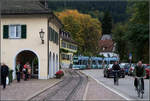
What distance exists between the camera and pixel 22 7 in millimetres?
29188

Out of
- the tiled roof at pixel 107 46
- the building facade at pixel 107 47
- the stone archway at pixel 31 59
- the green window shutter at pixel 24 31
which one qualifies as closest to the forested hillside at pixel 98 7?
the building facade at pixel 107 47

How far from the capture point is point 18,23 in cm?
2869

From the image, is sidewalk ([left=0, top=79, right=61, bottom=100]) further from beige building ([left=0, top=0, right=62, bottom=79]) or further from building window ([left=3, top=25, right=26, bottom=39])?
building window ([left=3, top=25, right=26, bottom=39])

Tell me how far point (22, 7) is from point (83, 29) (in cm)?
4703

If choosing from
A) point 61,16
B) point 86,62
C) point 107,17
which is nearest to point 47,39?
point 86,62

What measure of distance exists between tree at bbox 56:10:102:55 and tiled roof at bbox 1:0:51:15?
4460cm

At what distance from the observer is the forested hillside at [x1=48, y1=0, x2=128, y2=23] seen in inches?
4531

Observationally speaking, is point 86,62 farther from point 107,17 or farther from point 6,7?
point 107,17

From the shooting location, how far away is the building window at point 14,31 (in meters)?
28.6

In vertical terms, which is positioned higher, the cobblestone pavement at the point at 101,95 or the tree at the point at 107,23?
the tree at the point at 107,23

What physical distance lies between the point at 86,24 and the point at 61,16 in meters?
6.66

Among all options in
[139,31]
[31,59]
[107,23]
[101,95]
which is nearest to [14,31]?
[31,59]

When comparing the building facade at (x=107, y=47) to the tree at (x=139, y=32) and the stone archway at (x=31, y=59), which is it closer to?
the tree at (x=139, y=32)

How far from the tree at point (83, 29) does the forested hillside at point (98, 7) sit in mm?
34083
